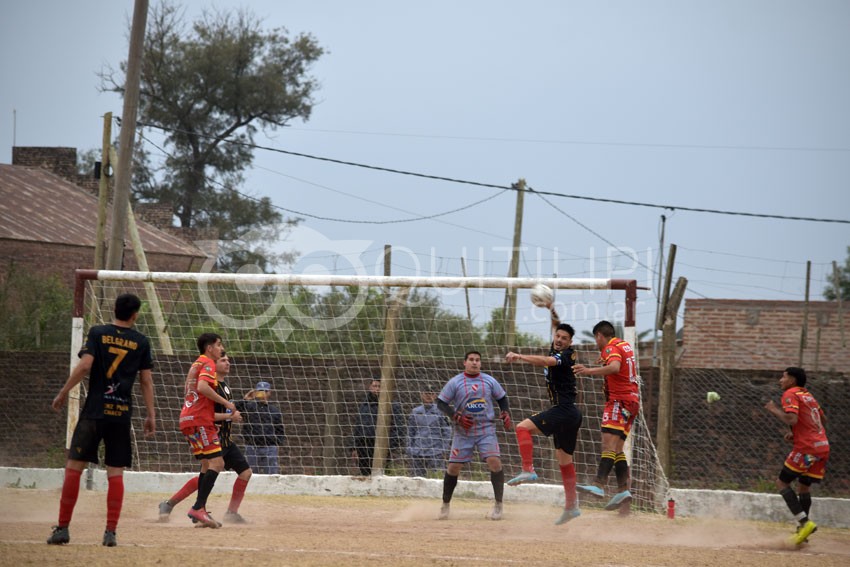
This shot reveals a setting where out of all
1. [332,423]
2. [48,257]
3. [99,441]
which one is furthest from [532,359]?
[48,257]

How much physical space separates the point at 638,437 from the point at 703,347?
16.4 meters

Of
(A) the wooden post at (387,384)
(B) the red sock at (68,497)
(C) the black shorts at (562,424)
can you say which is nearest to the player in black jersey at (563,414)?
(C) the black shorts at (562,424)

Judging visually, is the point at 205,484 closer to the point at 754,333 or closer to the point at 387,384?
the point at 387,384

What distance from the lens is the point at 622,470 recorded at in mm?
10516

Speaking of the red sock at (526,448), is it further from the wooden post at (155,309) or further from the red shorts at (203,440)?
the wooden post at (155,309)

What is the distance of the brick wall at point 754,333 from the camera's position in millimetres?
27438

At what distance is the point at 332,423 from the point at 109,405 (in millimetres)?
6786

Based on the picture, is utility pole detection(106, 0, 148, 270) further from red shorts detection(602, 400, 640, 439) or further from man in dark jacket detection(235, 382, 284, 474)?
red shorts detection(602, 400, 640, 439)

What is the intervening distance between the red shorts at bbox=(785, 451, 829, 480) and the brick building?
21.2 m

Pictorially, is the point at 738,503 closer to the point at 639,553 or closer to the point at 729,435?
the point at 729,435

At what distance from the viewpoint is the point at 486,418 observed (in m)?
11.4

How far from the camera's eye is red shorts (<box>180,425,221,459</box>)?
9703mm

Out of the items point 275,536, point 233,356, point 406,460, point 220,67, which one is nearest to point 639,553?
point 275,536

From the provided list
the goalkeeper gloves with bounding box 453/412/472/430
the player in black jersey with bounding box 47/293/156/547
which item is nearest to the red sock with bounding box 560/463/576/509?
the goalkeeper gloves with bounding box 453/412/472/430
